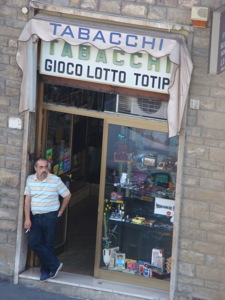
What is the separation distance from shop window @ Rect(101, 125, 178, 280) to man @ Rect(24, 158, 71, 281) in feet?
2.04

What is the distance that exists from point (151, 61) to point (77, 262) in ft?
9.72

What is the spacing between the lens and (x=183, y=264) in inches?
413

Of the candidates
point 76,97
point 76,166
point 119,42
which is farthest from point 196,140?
point 76,166

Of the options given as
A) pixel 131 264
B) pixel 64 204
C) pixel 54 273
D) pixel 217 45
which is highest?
pixel 217 45

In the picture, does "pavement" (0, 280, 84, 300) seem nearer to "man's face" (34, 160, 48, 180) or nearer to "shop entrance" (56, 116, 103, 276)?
"shop entrance" (56, 116, 103, 276)

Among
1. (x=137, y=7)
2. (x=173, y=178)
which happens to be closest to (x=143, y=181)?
(x=173, y=178)

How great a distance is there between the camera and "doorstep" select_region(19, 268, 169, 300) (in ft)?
35.2

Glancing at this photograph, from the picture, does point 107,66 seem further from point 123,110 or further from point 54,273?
point 54,273

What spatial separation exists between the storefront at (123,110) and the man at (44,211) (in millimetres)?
519

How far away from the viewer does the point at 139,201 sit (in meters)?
10.9

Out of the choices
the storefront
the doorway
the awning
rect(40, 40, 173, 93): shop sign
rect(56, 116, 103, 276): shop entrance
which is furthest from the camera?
rect(56, 116, 103, 276): shop entrance

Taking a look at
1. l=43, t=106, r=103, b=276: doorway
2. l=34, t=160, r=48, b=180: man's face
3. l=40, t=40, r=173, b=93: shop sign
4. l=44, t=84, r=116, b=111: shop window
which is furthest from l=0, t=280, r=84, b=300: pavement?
l=40, t=40, r=173, b=93: shop sign

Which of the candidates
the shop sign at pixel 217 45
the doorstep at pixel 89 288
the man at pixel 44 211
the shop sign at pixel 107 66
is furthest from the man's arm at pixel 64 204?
the shop sign at pixel 217 45

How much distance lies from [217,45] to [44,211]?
2945 mm
